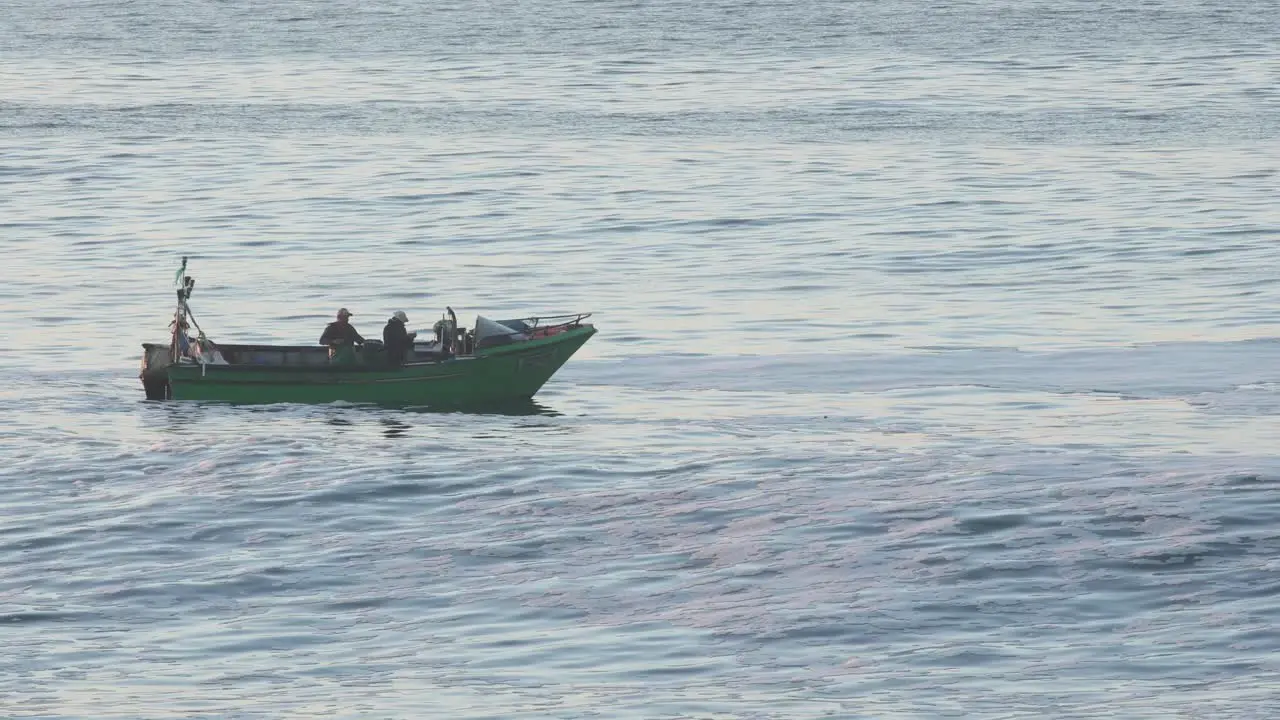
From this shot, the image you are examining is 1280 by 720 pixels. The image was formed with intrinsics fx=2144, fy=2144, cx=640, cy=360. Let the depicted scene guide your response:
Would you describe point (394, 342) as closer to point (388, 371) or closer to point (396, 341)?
point (396, 341)

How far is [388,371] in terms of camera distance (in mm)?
42625

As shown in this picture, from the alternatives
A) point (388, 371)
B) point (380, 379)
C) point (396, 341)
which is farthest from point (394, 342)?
point (380, 379)

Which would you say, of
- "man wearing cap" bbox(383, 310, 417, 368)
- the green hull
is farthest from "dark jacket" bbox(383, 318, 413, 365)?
the green hull

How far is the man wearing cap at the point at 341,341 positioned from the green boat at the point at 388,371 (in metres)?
0.03

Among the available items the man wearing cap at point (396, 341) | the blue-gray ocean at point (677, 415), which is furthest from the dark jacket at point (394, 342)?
the blue-gray ocean at point (677, 415)

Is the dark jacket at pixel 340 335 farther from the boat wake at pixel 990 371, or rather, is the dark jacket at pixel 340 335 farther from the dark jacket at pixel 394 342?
the boat wake at pixel 990 371

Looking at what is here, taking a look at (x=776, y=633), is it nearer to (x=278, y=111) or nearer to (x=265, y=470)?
(x=265, y=470)

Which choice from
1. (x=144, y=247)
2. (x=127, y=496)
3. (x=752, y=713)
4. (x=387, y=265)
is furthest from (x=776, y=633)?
(x=144, y=247)

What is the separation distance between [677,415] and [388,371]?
5.83 meters

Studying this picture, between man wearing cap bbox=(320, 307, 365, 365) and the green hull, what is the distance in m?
0.21

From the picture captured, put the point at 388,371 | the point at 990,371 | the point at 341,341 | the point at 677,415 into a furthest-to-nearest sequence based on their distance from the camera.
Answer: the point at 990,371 < the point at 341,341 < the point at 388,371 < the point at 677,415

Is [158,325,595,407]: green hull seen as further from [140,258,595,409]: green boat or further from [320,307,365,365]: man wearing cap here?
[320,307,365,365]: man wearing cap

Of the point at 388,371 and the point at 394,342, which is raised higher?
the point at 394,342

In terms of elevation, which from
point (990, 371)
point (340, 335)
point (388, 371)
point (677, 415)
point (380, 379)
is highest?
point (340, 335)
